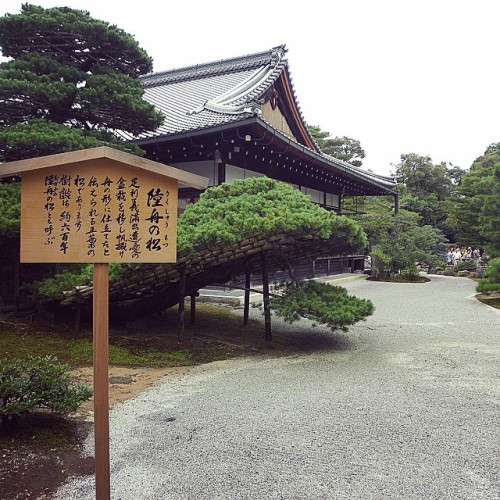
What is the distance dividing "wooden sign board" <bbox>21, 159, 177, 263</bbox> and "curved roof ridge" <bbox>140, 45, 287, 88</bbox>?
1459cm

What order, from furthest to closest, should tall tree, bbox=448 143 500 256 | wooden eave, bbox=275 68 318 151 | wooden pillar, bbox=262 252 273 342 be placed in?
wooden eave, bbox=275 68 318 151, tall tree, bbox=448 143 500 256, wooden pillar, bbox=262 252 273 342

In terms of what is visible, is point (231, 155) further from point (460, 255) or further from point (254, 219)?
point (460, 255)

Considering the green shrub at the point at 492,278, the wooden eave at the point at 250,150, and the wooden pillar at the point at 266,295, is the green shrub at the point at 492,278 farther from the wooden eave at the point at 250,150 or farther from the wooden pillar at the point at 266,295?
the wooden pillar at the point at 266,295

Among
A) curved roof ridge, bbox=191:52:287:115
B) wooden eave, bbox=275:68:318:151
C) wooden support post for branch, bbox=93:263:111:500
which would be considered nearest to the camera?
wooden support post for branch, bbox=93:263:111:500

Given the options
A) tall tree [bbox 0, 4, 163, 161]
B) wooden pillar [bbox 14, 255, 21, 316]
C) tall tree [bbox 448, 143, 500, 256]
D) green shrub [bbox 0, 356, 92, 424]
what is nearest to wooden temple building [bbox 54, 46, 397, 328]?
wooden pillar [bbox 14, 255, 21, 316]

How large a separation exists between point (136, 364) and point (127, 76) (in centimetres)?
487

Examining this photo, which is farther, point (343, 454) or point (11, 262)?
point (11, 262)

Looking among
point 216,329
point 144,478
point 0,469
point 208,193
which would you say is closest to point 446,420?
point 144,478

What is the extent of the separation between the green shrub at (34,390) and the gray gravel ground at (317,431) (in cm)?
44

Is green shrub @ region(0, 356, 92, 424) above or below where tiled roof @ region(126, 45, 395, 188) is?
below

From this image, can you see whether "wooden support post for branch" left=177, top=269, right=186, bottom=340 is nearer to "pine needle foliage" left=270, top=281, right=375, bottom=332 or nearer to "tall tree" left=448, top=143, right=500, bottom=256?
"pine needle foliage" left=270, top=281, right=375, bottom=332

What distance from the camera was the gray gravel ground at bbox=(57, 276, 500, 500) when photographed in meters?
3.13

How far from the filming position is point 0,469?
3.25 m

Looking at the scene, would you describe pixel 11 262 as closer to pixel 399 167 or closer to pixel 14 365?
pixel 14 365
